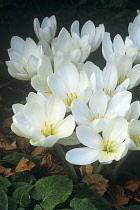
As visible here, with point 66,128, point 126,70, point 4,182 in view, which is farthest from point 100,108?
point 4,182

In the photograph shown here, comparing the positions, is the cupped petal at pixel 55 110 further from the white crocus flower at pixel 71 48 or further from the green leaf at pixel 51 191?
the white crocus flower at pixel 71 48

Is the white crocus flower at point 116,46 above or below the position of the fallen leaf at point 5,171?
above

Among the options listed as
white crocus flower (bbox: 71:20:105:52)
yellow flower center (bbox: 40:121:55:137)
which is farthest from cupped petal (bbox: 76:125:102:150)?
white crocus flower (bbox: 71:20:105:52)

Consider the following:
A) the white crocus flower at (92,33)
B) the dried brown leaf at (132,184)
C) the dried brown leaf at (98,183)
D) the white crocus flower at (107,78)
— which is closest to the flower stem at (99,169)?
the dried brown leaf at (98,183)

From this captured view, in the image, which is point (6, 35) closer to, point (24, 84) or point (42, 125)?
point (24, 84)

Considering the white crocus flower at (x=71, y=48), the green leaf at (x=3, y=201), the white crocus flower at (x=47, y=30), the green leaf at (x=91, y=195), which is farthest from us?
the white crocus flower at (x=47, y=30)

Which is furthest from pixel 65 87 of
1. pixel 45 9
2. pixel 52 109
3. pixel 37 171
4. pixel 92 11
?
pixel 45 9

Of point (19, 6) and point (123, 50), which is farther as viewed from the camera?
point (19, 6)
